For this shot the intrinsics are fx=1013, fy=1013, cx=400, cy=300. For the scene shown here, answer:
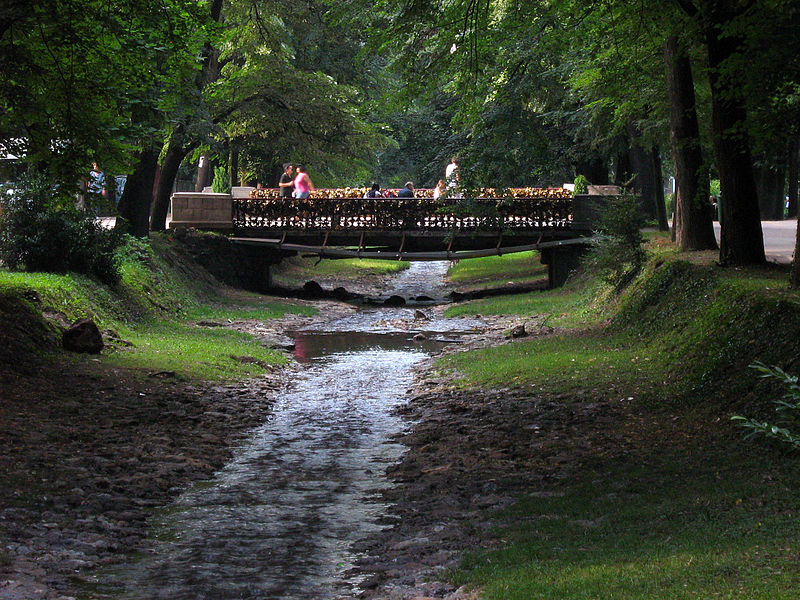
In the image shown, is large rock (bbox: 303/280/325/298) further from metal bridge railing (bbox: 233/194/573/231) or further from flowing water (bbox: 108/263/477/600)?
flowing water (bbox: 108/263/477/600)

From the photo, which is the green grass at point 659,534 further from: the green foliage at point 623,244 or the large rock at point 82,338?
the green foliage at point 623,244

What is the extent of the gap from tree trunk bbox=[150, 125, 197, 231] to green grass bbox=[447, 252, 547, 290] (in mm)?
12371

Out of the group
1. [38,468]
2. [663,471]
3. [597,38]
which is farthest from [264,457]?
[597,38]

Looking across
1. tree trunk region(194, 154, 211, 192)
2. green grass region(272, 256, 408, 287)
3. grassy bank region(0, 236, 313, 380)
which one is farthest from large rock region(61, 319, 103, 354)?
tree trunk region(194, 154, 211, 192)

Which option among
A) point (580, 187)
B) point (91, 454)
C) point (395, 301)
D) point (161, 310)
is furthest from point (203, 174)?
point (91, 454)

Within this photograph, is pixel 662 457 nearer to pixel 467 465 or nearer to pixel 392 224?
pixel 467 465

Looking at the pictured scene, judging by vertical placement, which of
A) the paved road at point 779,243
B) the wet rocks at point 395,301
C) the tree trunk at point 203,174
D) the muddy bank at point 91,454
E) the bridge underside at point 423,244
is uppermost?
the tree trunk at point 203,174

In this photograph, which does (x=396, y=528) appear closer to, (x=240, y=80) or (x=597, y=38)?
(x=597, y=38)

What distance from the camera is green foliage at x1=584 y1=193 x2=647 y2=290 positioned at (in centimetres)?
2394

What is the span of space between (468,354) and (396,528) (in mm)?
11724

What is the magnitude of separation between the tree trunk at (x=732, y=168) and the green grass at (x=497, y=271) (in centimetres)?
2013

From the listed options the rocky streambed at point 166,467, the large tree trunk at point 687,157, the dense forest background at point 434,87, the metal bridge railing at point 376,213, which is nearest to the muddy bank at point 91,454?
the rocky streambed at point 166,467

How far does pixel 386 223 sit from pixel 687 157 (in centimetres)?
1486

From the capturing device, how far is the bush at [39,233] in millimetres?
22047
